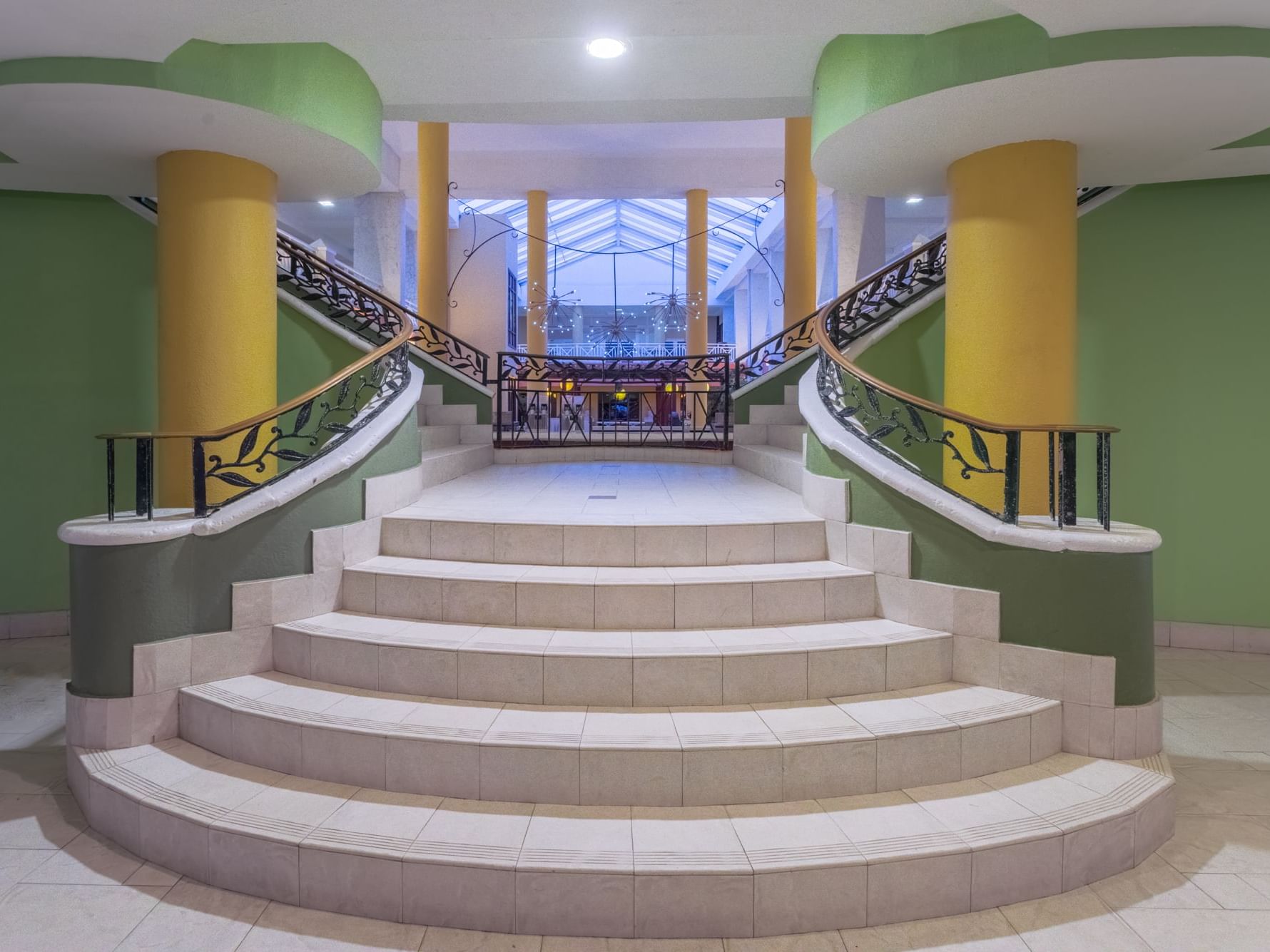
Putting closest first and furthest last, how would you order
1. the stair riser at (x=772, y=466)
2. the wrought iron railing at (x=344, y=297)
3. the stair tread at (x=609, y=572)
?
the stair tread at (x=609, y=572), the stair riser at (x=772, y=466), the wrought iron railing at (x=344, y=297)

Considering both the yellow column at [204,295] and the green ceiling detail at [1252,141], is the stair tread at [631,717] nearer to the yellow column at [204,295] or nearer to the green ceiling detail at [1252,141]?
the yellow column at [204,295]

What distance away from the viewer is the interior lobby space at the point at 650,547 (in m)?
2.77

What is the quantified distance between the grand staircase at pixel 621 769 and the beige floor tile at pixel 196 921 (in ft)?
0.19

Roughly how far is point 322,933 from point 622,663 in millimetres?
1525

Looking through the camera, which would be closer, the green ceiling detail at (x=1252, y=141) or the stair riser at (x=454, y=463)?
the green ceiling detail at (x=1252, y=141)

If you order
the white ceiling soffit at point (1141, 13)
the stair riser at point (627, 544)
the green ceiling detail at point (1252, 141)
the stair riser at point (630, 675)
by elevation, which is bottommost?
the stair riser at point (630, 675)

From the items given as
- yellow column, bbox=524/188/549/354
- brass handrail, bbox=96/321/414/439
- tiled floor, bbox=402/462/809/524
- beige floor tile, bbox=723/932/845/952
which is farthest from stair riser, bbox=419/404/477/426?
beige floor tile, bbox=723/932/845/952

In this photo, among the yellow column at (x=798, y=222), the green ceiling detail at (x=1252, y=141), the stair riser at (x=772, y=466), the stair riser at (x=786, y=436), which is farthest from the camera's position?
the yellow column at (x=798, y=222)

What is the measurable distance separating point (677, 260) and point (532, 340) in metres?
15.3

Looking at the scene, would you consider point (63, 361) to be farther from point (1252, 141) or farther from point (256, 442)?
point (1252, 141)

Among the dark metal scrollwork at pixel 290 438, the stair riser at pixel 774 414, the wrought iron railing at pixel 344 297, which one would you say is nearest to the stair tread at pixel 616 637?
the dark metal scrollwork at pixel 290 438

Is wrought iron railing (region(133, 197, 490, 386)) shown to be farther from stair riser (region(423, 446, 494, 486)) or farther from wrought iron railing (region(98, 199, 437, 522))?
stair riser (region(423, 446, 494, 486))

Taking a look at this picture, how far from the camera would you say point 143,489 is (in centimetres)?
391

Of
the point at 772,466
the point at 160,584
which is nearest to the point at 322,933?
the point at 160,584
